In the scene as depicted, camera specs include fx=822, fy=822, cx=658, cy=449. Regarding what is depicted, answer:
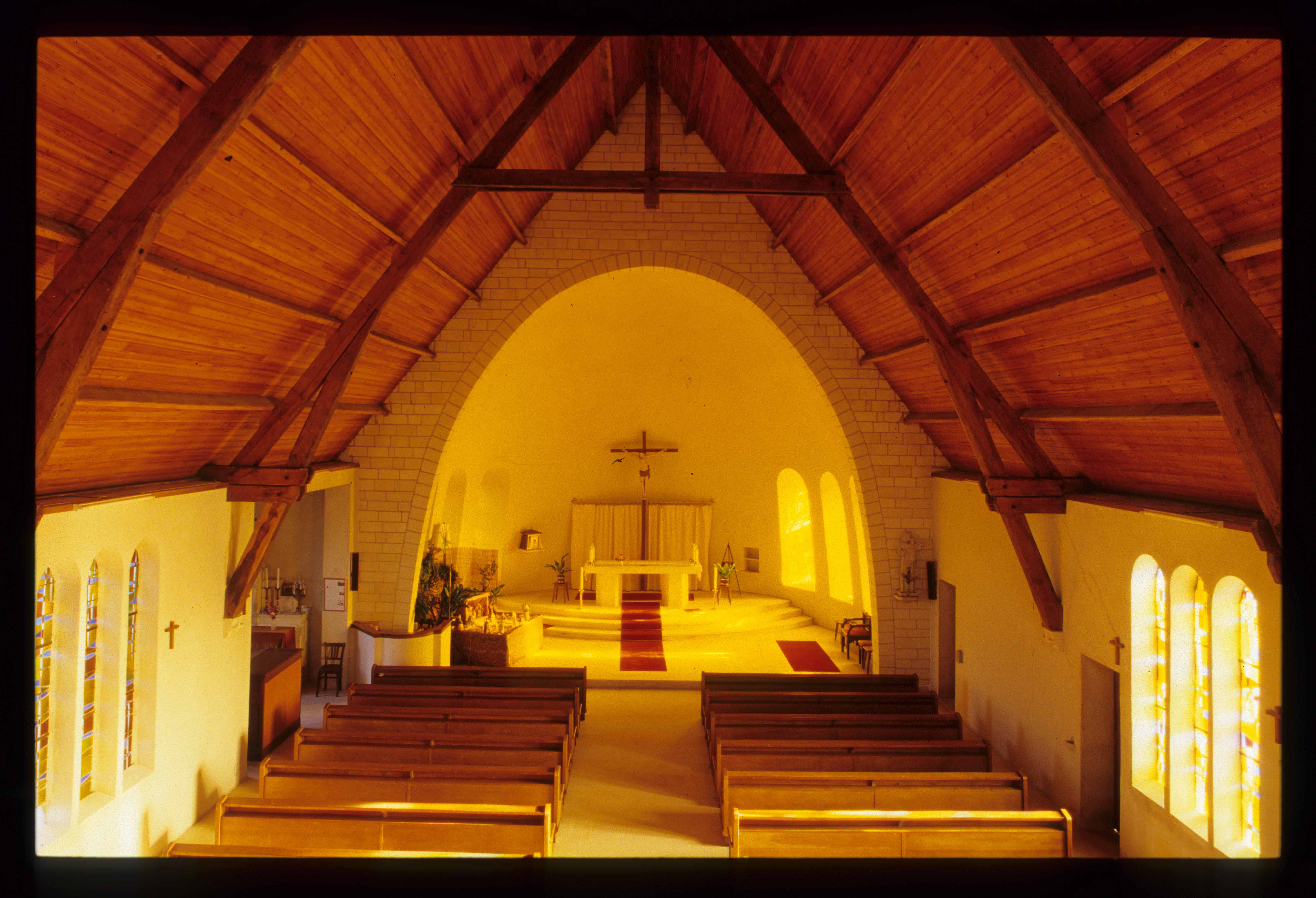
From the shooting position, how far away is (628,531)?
700 inches

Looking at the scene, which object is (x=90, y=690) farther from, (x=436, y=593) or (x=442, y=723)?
(x=436, y=593)

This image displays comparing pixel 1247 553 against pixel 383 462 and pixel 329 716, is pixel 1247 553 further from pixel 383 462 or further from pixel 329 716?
pixel 383 462

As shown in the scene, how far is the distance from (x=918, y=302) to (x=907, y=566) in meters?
5.53

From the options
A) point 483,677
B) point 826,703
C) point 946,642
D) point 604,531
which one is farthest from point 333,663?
point 946,642

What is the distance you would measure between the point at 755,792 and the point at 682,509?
1081cm

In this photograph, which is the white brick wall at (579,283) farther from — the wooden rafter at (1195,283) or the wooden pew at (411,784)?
the wooden rafter at (1195,283)

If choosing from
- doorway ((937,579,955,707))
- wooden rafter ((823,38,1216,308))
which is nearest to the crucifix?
doorway ((937,579,955,707))

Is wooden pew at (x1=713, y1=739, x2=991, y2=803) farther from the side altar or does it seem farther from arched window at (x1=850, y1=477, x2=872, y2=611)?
the side altar

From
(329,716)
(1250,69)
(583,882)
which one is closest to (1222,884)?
(583,882)

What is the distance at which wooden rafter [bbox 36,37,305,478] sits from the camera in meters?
4.45

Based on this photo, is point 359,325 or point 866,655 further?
point 866,655

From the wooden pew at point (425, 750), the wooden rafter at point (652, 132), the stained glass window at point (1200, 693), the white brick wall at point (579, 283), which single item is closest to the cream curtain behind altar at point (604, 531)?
the white brick wall at point (579, 283)

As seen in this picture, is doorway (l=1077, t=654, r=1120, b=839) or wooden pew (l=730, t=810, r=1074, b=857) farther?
doorway (l=1077, t=654, r=1120, b=839)

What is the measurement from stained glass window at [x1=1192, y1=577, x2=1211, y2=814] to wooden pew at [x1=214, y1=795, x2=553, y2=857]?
5.28 metres
